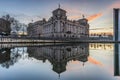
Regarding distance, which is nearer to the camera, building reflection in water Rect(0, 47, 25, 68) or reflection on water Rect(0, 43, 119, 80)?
reflection on water Rect(0, 43, 119, 80)

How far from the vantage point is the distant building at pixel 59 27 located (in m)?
44.1

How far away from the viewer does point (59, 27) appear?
51000mm

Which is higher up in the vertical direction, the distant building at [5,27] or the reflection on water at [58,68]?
the distant building at [5,27]

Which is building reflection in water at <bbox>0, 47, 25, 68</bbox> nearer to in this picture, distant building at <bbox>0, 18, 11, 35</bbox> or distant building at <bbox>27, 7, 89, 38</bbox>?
distant building at <bbox>0, 18, 11, 35</bbox>

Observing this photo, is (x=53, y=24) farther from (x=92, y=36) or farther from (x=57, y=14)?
(x=92, y=36)

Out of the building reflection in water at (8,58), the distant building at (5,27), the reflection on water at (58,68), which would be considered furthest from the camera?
the distant building at (5,27)

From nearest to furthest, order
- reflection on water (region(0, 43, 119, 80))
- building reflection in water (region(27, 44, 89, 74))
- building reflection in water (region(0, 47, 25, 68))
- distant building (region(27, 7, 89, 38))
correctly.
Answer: reflection on water (region(0, 43, 119, 80))
building reflection in water (region(27, 44, 89, 74))
building reflection in water (region(0, 47, 25, 68))
distant building (region(27, 7, 89, 38))

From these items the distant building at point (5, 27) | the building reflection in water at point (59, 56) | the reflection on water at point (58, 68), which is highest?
the distant building at point (5, 27)

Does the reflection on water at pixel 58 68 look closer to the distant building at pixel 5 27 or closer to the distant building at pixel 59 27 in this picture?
the distant building at pixel 5 27

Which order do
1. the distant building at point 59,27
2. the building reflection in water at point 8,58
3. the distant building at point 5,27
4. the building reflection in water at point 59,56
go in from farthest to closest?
the distant building at point 59,27 < the distant building at point 5,27 < the building reflection in water at point 8,58 < the building reflection in water at point 59,56

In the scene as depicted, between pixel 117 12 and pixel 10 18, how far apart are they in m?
32.2

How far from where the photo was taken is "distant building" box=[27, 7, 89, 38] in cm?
4412

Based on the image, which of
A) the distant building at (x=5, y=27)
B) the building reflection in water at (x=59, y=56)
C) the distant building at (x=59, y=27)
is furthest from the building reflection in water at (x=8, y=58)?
the distant building at (x=59, y=27)

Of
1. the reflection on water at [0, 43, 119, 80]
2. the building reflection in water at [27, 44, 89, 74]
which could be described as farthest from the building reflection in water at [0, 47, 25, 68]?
the building reflection in water at [27, 44, 89, 74]
